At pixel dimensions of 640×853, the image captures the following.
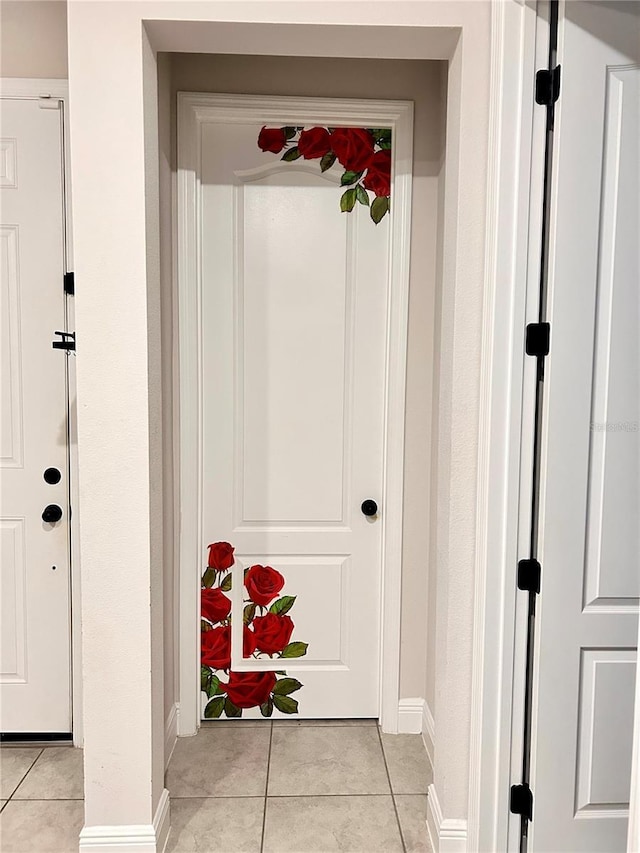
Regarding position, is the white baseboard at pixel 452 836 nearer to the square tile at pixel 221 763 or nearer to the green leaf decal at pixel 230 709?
the square tile at pixel 221 763

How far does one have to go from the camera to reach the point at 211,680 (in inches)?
108

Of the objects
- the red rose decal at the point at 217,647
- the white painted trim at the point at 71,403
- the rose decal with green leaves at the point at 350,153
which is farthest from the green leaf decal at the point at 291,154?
the red rose decal at the point at 217,647

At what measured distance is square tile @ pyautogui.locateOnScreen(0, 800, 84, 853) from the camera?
6.78ft

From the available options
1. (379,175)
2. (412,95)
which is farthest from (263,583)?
(412,95)

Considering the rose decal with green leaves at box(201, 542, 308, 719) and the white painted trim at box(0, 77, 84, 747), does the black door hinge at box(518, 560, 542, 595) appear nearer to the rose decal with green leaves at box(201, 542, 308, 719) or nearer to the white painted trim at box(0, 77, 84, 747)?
the rose decal with green leaves at box(201, 542, 308, 719)

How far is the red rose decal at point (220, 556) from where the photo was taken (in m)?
2.72

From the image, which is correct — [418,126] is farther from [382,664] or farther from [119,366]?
[382,664]

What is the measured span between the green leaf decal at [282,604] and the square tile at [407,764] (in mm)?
594

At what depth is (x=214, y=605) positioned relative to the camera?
273 cm

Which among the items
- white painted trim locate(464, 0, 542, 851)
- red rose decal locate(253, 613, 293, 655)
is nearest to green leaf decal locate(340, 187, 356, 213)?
white painted trim locate(464, 0, 542, 851)

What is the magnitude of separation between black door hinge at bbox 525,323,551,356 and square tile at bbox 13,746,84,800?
196 centimetres

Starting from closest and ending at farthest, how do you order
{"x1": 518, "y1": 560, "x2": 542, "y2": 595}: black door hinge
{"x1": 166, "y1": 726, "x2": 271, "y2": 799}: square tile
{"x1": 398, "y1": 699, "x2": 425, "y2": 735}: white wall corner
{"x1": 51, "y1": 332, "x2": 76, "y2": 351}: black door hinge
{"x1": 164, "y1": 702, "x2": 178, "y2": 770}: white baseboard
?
{"x1": 518, "y1": 560, "x2": 542, "y2": 595}: black door hinge < {"x1": 51, "y1": 332, "x2": 76, "y2": 351}: black door hinge < {"x1": 166, "y1": 726, "x2": 271, "y2": 799}: square tile < {"x1": 164, "y1": 702, "x2": 178, "y2": 770}: white baseboard < {"x1": 398, "y1": 699, "x2": 425, "y2": 735}: white wall corner

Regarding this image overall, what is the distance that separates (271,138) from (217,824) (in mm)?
2293

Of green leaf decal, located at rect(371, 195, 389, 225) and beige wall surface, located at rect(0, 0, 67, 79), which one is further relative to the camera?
green leaf decal, located at rect(371, 195, 389, 225)
